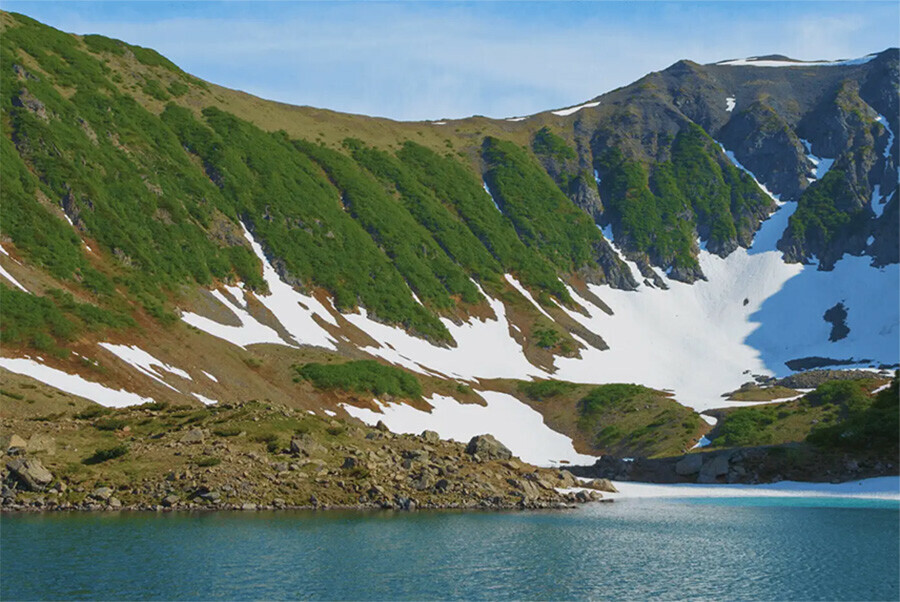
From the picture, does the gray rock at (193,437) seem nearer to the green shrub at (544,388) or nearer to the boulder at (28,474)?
the boulder at (28,474)

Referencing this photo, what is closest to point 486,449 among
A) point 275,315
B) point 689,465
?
point 689,465

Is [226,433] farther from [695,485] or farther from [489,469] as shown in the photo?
[695,485]

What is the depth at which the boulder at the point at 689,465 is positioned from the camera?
113 meters

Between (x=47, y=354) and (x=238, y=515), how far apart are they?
39345 millimetres

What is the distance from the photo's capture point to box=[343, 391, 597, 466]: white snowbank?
422 feet

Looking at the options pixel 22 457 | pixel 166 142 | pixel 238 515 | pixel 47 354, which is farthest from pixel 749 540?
pixel 166 142

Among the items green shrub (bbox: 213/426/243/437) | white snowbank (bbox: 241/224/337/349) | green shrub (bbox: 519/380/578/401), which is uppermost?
white snowbank (bbox: 241/224/337/349)

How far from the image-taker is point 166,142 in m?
173

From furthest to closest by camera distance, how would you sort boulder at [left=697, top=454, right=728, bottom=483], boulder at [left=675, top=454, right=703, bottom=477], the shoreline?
boulder at [left=675, top=454, right=703, bottom=477] < boulder at [left=697, top=454, right=728, bottom=483] < the shoreline

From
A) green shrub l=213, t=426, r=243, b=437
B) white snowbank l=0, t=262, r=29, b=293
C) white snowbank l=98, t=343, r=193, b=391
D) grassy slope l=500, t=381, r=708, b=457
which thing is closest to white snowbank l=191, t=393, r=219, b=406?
white snowbank l=98, t=343, r=193, b=391

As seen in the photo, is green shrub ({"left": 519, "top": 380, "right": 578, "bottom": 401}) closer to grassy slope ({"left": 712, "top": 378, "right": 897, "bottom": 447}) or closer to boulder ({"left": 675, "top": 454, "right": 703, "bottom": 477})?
grassy slope ({"left": 712, "top": 378, "right": 897, "bottom": 447})

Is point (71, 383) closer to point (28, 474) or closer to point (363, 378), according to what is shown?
point (28, 474)

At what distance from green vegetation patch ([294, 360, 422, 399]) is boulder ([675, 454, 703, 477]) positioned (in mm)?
42593

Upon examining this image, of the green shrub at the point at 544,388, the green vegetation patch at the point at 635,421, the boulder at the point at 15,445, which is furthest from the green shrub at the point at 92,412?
the green shrub at the point at 544,388
